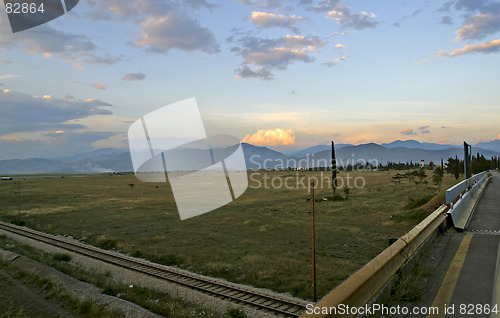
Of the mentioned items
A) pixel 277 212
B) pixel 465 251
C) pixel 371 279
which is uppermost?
pixel 371 279

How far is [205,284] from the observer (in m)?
13.6

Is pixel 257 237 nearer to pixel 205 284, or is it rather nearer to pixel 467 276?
pixel 205 284

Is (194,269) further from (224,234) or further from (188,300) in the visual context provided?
(224,234)

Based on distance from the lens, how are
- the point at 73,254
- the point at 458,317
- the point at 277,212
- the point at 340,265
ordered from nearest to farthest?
the point at 458,317 < the point at 340,265 < the point at 73,254 < the point at 277,212

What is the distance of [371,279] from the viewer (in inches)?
148

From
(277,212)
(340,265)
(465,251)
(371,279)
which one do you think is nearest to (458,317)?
(371,279)

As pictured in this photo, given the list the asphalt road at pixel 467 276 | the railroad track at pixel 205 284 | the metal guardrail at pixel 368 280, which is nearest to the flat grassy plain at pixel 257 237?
the railroad track at pixel 205 284

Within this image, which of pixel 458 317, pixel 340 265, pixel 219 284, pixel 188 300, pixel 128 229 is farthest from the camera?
pixel 128 229

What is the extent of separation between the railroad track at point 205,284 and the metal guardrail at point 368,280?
613 cm

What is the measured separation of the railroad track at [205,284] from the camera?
1079 centimetres

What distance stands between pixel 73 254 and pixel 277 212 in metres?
21.1

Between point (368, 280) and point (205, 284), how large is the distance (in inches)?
444

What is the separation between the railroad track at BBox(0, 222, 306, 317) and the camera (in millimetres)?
10789

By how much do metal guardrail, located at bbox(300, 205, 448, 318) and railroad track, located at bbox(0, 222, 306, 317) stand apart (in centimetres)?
613
